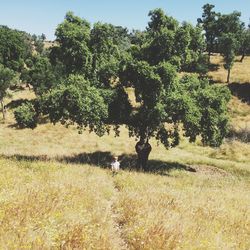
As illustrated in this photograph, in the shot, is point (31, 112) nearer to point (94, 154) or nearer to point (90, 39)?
point (90, 39)

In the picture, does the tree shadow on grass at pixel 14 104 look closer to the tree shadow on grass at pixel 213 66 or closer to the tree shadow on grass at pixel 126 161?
the tree shadow on grass at pixel 126 161

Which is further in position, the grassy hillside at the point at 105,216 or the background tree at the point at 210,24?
the background tree at the point at 210,24

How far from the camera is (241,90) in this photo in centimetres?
8688

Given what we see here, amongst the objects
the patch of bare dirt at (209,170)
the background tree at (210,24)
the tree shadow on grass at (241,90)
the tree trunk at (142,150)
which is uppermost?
the background tree at (210,24)

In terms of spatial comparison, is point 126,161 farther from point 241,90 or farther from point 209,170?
point 241,90

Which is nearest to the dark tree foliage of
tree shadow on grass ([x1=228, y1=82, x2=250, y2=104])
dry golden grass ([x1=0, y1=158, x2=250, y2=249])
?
dry golden grass ([x1=0, y1=158, x2=250, y2=249])

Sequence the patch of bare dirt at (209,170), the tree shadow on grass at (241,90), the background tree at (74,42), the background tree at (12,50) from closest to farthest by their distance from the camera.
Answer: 1. the background tree at (74,42)
2. the patch of bare dirt at (209,170)
3. the tree shadow on grass at (241,90)
4. the background tree at (12,50)

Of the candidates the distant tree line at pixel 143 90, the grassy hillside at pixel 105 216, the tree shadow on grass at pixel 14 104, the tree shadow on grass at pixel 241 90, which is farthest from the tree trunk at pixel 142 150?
the tree shadow on grass at pixel 241 90

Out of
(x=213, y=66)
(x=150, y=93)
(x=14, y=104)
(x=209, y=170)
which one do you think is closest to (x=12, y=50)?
(x=14, y=104)

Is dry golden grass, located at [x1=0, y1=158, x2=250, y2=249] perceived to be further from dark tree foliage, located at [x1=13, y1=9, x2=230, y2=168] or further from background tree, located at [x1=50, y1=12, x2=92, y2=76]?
background tree, located at [x1=50, y1=12, x2=92, y2=76]

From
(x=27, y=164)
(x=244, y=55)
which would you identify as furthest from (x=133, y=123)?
(x=244, y=55)

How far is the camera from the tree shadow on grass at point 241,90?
83.7m

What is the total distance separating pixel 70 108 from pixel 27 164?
342 inches

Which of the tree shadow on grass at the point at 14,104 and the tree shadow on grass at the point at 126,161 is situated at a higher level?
the tree shadow on grass at the point at 14,104
